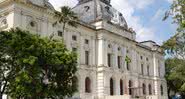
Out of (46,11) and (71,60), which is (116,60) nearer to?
(46,11)

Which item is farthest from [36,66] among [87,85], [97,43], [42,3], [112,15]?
[112,15]

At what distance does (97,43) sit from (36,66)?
77.0 ft

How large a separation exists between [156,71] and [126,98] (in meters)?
23.3

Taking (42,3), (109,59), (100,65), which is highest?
(42,3)

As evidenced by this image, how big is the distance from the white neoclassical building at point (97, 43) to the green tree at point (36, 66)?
860cm

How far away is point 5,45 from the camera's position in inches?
1227

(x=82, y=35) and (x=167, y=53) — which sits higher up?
(x=82, y=35)

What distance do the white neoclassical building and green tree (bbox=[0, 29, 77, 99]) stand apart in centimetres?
860

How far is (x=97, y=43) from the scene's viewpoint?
175ft

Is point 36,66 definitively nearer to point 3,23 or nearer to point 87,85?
point 3,23

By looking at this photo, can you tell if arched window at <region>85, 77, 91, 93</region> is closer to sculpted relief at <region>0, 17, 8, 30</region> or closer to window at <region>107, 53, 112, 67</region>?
window at <region>107, 53, 112, 67</region>

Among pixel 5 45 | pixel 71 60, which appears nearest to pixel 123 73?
pixel 71 60

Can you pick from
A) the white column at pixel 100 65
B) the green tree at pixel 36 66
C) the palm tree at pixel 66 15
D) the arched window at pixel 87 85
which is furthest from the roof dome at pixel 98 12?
the green tree at pixel 36 66

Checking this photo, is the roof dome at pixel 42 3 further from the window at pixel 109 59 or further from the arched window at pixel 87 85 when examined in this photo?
the window at pixel 109 59
